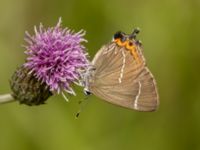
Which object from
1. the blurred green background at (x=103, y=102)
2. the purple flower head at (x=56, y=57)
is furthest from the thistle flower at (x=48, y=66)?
the blurred green background at (x=103, y=102)

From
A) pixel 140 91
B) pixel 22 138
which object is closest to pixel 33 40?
pixel 140 91

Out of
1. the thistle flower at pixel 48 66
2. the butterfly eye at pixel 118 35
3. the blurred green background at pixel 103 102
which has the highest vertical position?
the butterfly eye at pixel 118 35

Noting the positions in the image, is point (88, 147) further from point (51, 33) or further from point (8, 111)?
point (51, 33)

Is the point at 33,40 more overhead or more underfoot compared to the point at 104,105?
more overhead

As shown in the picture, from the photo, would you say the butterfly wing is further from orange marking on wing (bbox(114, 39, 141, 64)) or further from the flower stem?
the flower stem

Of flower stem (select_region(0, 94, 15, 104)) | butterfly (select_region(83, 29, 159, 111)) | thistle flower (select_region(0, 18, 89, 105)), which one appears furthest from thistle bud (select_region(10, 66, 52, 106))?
butterfly (select_region(83, 29, 159, 111))

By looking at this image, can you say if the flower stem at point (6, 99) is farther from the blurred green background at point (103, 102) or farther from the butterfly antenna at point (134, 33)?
the blurred green background at point (103, 102)

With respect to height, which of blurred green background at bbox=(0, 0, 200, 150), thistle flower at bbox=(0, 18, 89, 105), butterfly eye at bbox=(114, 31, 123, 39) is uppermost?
butterfly eye at bbox=(114, 31, 123, 39)
